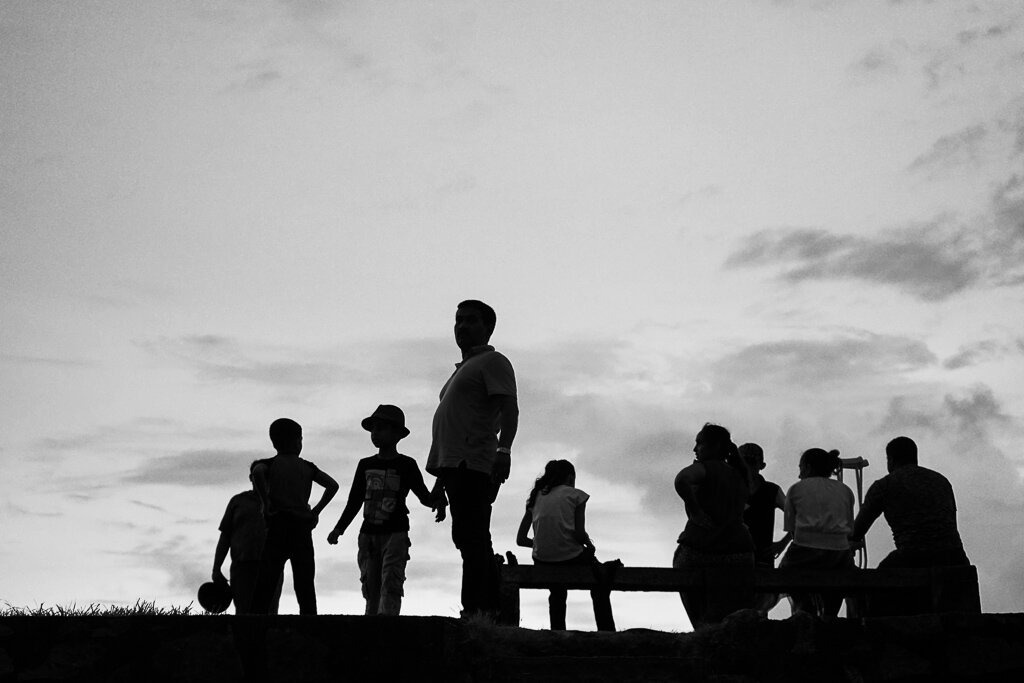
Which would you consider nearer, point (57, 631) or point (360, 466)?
point (57, 631)

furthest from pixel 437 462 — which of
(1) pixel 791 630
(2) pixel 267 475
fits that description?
(1) pixel 791 630

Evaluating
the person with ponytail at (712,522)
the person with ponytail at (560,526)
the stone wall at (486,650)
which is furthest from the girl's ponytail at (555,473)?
the stone wall at (486,650)

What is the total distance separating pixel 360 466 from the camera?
9055 mm

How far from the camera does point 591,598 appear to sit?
27.2ft

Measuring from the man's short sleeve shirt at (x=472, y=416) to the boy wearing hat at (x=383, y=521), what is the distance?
4.84 ft

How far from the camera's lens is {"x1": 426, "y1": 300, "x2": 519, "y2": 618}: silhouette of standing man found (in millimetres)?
7160

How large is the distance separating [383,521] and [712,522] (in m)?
2.22

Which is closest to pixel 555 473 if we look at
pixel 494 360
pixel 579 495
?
pixel 579 495


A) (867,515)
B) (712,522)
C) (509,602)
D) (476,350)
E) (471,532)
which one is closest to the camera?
(471,532)

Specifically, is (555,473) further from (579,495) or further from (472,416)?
(472,416)

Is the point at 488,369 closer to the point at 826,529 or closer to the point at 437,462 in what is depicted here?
the point at 437,462

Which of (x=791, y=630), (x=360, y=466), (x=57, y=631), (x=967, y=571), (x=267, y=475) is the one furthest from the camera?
(x=360, y=466)

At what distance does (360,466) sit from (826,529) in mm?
3365

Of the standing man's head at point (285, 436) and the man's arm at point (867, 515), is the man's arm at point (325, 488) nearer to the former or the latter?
the standing man's head at point (285, 436)
